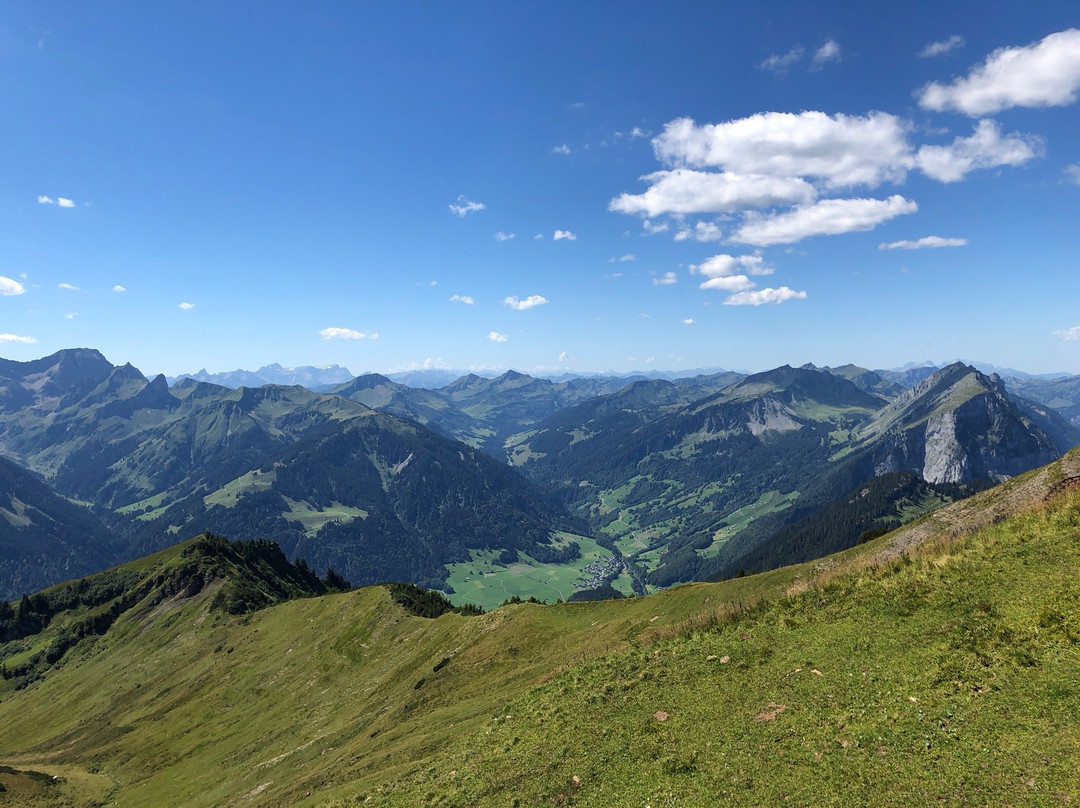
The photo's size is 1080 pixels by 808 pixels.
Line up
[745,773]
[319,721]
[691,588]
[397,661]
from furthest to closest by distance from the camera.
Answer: [397,661] → [319,721] → [691,588] → [745,773]

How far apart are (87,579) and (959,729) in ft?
839

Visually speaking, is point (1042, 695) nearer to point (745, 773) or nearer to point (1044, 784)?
point (1044, 784)

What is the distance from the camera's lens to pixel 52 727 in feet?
366

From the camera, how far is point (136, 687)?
11475cm

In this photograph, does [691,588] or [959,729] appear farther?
[691,588]

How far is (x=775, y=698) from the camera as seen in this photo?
21922 mm

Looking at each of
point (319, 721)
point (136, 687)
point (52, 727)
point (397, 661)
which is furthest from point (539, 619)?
point (52, 727)

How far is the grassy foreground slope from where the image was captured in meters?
16.8

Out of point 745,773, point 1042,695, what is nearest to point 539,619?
point 745,773

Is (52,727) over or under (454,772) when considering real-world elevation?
under

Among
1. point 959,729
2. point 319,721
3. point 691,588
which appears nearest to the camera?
point 959,729

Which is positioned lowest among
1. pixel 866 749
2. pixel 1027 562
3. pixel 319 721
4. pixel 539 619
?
pixel 319 721

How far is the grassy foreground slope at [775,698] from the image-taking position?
16781 millimetres

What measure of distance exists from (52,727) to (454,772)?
145 meters
